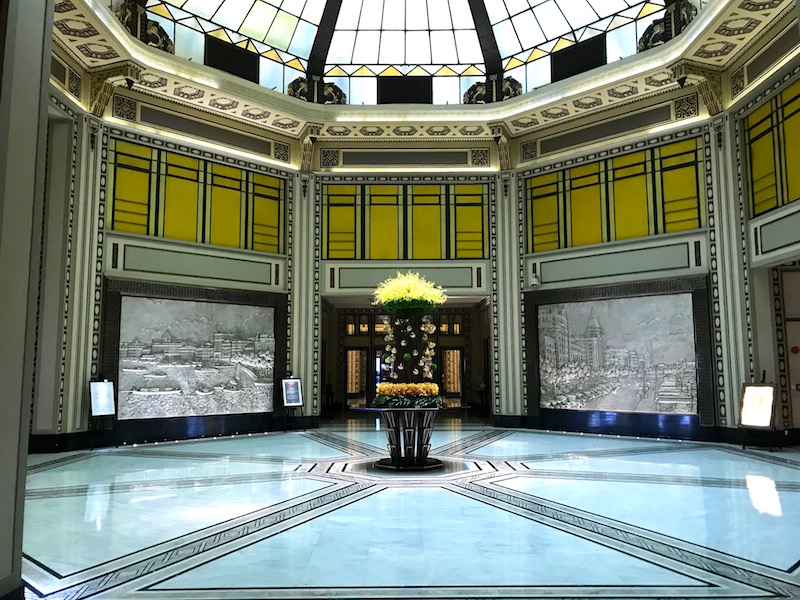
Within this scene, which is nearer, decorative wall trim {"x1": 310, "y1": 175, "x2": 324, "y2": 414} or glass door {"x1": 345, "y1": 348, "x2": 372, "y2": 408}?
decorative wall trim {"x1": 310, "y1": 175, "x2": 324, "y2": 414}

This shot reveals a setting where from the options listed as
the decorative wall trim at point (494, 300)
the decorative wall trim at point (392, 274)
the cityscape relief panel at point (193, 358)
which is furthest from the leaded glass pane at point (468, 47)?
the cityscape relief panel at point (193, 358)

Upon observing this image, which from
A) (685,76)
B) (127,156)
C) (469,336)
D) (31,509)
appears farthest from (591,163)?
(31,509)

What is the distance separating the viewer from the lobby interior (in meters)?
5.10

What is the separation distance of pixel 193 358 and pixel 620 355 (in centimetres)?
734

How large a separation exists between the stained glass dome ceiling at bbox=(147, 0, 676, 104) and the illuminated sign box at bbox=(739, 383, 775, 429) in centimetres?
584

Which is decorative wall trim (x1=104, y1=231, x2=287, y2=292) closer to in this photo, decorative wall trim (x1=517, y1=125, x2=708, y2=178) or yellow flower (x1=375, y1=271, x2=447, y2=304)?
yellow flower (x1=375, y1=271, x2=447, y2=304)

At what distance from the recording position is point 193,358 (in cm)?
1057

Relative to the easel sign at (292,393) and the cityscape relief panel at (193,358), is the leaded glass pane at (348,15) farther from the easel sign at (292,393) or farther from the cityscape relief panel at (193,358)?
the easel sign at (292,393)

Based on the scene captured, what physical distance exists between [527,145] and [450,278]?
3011 mm

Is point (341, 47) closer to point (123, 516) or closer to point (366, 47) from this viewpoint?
point (366, 47)

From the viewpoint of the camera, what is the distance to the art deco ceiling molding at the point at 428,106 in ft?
27.2

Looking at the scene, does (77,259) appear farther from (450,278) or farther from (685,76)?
(685,76)

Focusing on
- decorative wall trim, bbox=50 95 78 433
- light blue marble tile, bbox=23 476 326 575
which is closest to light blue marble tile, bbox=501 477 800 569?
light blue marble tile, bbox=23 476 326 575

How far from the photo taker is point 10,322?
8.96 feet
